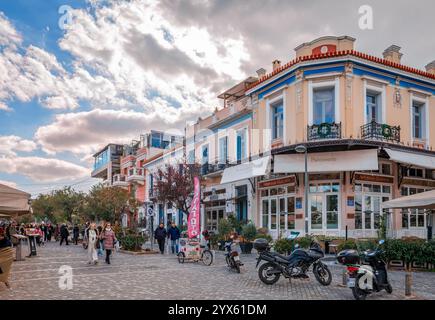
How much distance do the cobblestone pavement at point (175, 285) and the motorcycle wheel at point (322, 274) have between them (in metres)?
0.17

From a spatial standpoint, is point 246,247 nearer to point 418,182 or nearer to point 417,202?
point 417,202

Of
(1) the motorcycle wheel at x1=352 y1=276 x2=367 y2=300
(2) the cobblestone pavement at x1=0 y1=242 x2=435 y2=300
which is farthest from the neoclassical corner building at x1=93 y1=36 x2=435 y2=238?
(1) the motorcycle wheel at x1=352 y1=276 x2=367 y2=300

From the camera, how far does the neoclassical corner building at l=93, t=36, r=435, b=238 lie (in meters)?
21.6

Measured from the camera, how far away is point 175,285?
1160cm

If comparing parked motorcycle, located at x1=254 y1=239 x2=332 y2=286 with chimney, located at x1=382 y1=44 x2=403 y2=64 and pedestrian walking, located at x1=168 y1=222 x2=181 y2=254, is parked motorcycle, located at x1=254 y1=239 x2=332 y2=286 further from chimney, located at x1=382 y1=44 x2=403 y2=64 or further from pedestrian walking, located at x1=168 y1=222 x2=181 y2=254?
chimney, located at x1=382 y1=44 x2=403 y2=64

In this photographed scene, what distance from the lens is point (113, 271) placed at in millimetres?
14883

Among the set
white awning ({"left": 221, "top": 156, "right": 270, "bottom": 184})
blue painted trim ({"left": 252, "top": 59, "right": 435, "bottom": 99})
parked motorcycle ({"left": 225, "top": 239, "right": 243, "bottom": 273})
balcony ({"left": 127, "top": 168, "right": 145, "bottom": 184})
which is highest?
blue painted trim ({"left": 252, "top": 59, "right": 435, "bottom": 99})

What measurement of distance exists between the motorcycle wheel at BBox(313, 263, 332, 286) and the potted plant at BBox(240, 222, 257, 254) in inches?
401

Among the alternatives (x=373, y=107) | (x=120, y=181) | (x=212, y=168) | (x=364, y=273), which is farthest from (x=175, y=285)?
(x=120, y=181)

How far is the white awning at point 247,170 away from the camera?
23683 mm

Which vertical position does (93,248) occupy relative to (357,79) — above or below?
below
